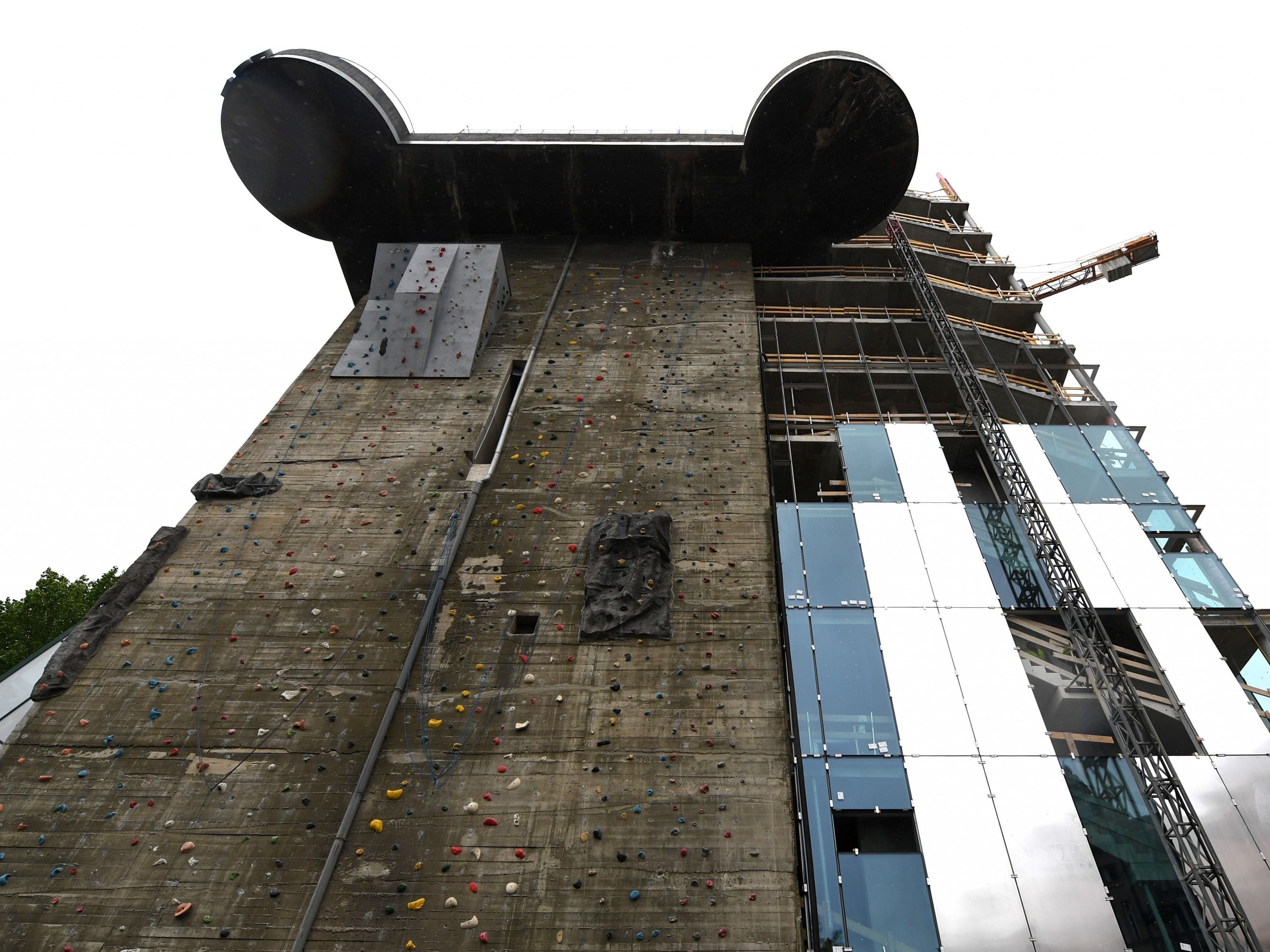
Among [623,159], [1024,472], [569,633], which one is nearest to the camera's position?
[569,633]

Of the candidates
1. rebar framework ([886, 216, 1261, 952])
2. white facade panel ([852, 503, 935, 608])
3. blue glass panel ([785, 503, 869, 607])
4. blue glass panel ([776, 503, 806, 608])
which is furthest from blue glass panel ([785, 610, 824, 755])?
rebar framework ([886, 216, 1261, 952])

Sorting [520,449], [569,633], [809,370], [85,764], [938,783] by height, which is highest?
[809,370]

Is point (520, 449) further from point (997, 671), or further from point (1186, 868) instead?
point (1186, 868)

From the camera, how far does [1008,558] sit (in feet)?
51.4

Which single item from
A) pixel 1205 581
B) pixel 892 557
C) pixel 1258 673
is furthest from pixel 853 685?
pixel 1205 581

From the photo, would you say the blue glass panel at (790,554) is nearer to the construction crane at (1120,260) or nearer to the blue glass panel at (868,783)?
the blue glass panel at (868,783)

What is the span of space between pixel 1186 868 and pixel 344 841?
11712mm

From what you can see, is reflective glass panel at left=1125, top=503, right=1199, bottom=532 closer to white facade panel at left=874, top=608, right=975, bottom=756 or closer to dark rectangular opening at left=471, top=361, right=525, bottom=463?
white facade panel at left=874, top=608, right=975, bottom=756

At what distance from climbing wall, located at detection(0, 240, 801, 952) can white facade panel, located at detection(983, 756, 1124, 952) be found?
11.6 ft

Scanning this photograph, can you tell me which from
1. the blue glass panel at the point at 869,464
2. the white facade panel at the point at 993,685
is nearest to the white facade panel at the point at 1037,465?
the blue glass panel at the point at 869,464

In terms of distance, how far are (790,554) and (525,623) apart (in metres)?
5.35

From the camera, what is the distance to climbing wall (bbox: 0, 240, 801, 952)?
976 cm

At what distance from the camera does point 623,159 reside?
23688 millimetres

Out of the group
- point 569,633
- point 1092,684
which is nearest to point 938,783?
point 1092,684
